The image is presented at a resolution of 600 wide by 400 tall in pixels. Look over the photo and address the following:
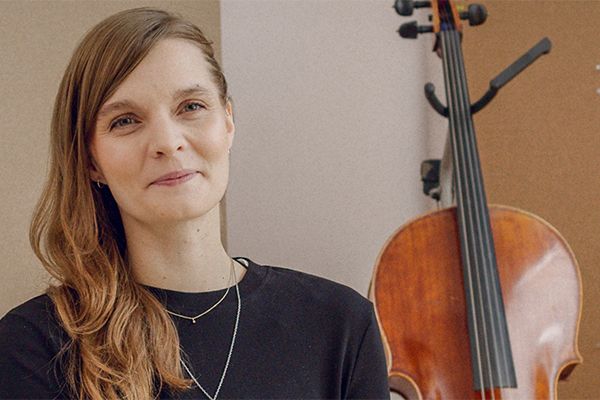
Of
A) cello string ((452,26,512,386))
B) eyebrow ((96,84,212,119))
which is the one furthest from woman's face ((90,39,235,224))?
cello string ((452,26,512,386))

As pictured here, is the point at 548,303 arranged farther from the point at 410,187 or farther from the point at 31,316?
the point at 31,316

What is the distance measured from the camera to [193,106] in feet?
3.70

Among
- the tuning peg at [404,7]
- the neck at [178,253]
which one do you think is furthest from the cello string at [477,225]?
the neck at [178,253]

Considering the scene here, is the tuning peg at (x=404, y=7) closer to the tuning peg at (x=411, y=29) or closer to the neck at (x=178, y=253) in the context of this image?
the tuning peg at (x=411, y=29)

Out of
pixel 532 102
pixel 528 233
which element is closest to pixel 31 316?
pixel 528 233

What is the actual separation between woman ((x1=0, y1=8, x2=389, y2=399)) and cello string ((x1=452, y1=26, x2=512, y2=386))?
22 cm

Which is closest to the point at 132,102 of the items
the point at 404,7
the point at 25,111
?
the point at 25,111

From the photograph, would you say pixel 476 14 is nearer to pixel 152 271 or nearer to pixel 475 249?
pixel 475 249

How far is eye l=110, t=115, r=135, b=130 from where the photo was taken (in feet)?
3.63

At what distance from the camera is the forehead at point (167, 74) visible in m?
1.10

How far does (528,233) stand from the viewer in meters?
1.45

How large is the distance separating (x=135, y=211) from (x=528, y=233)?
0.69 meters

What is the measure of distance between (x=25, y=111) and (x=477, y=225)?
816 mm

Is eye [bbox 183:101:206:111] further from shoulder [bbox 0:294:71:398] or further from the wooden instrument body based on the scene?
the wooden instrument body
